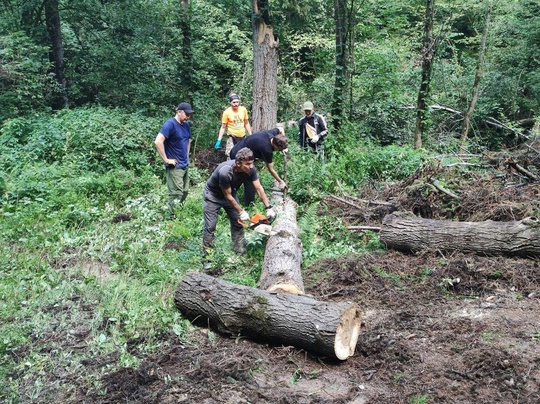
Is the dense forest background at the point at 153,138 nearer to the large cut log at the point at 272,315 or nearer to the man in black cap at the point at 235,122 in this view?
the large cut log at the point at 272,315

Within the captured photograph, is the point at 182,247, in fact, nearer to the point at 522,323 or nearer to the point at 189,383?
the point at 189,383

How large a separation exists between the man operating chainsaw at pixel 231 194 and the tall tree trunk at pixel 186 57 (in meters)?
8.10

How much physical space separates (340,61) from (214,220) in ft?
24.6

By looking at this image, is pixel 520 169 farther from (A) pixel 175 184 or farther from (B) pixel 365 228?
(A) pixel 175 184

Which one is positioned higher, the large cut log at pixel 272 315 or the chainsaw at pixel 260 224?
the chainsaw at pixel 260 224

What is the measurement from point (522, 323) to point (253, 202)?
477 cm

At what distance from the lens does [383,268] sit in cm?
660

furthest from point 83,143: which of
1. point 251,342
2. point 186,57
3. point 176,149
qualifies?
point 251,342

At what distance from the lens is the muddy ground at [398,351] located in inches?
162

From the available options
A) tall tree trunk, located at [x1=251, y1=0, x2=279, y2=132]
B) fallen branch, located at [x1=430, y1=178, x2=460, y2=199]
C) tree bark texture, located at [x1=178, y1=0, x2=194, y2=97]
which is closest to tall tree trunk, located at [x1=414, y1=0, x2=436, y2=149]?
tall tree trunk, located at [x1=251, y1=0, x2=279, y2=132]

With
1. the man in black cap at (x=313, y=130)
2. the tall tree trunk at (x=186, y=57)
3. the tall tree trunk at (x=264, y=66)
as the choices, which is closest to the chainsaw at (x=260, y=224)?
the man in black cap at (x=313, y=130)

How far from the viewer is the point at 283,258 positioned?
20.1 ft

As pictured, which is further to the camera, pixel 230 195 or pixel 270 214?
pixel 270 214

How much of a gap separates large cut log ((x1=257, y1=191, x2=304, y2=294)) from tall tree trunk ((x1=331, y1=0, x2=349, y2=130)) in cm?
540
